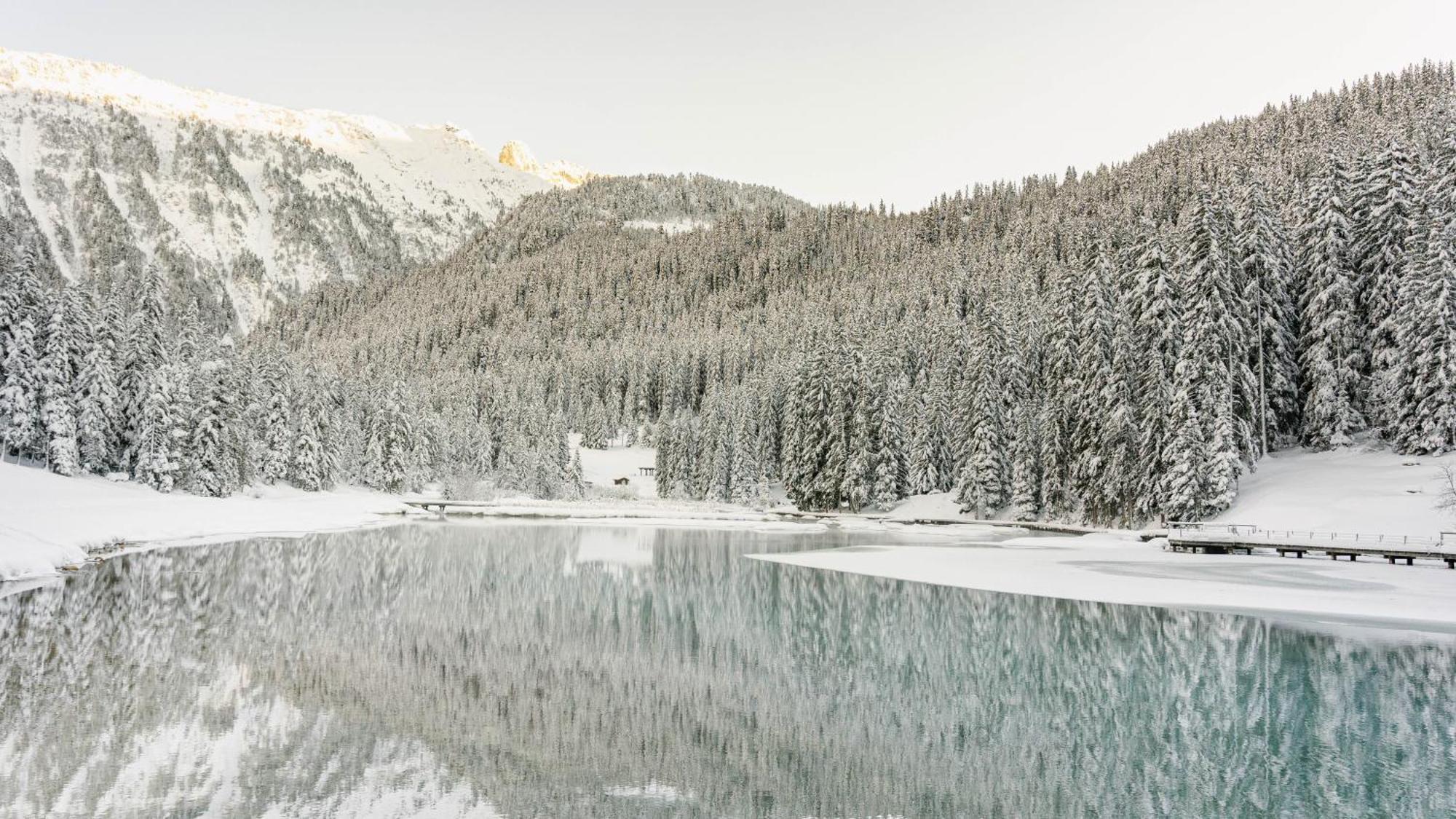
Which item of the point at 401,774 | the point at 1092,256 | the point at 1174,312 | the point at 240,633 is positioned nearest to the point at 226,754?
the point at 401,774

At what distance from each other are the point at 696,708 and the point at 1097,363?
4627 centimetres

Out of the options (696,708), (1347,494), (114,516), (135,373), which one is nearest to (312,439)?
(135,373)

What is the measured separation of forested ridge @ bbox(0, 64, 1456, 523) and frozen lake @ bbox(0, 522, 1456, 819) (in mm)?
28314

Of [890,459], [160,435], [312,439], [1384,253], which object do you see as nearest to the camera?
[1384,253]

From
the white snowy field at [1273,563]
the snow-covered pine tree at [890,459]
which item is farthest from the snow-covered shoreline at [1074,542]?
the snow-covered pine tree at [890,459]

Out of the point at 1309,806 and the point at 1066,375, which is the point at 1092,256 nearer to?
→ the point at 1066,375

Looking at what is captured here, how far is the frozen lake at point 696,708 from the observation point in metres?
10.5

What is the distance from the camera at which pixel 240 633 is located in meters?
20.3

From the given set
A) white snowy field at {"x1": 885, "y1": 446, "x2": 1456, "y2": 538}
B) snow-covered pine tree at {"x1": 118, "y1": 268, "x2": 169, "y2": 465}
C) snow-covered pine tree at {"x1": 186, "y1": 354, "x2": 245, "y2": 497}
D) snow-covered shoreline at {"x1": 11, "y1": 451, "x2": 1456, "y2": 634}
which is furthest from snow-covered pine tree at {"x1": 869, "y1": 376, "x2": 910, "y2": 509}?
snow-covered pine tree at {"x1": 118, "y1": 268, "x2": 169, "y2": 465}

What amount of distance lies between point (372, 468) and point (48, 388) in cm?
3658

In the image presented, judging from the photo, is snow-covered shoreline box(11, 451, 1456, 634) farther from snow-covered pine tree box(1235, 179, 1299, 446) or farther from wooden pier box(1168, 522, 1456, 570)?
snow-covered pine tree box(1235, 179, 1299, 446)

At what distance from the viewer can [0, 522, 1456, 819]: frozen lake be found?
10.5 m

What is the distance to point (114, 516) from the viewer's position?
4497cm

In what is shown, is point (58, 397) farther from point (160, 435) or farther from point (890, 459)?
point (890, 459)
